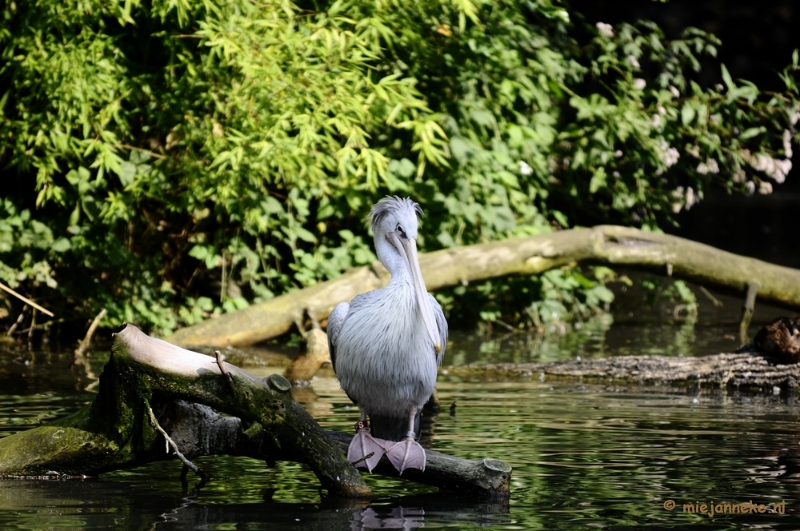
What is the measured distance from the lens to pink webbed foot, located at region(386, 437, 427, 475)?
4.91 metres

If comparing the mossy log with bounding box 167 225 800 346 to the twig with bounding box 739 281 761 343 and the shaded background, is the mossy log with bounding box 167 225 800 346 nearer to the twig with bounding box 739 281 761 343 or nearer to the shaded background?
the twig with bounding box 739 281 761 343

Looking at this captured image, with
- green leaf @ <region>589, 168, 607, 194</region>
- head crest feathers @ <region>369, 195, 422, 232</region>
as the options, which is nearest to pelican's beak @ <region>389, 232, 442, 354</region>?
head crest feathers @ <region>369, 195, 422, 232</region>

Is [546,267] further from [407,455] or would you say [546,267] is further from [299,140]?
[407,455]

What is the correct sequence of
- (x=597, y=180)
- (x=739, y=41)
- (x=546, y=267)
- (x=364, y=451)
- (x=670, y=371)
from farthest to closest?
(x=739, y=41) → (x=597, y=180) → (x=546, y=267) → (x=670, y=371) → (x=364, y=451)

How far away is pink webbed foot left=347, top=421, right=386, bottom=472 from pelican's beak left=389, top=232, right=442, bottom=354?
50cm

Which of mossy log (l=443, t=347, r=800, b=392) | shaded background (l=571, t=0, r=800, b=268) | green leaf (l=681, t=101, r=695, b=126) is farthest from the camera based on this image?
shaded background (l=571, t=0, r=800, b=268)

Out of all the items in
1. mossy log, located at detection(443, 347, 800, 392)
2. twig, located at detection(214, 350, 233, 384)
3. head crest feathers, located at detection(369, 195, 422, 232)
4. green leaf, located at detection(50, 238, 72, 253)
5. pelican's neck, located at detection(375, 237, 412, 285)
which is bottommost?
mossy log, located at detection(443, 347, 800, 392)

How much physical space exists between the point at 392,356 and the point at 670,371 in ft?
12.6

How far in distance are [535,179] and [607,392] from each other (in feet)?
13.8

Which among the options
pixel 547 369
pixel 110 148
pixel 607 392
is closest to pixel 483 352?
pixel 547 369

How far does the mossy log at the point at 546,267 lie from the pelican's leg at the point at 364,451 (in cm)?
459

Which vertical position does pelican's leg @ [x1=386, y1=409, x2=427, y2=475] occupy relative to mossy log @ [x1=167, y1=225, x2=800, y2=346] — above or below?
below

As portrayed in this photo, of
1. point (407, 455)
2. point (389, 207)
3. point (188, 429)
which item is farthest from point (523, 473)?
point (188, 429)

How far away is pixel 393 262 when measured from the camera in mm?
5504
